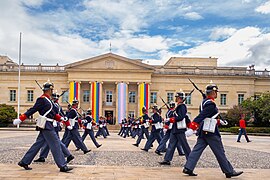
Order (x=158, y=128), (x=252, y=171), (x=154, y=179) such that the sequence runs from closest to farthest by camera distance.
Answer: (x=154, y=179)
(x=252, y=171)
(x=158, y=128)

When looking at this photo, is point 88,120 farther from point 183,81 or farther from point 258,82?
point 258,82

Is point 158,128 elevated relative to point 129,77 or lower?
lower

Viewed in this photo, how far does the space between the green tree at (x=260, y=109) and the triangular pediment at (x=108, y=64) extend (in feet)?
58.9

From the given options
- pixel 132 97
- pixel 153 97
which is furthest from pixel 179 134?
pixel 132 97

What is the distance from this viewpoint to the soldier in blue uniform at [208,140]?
8758 mm

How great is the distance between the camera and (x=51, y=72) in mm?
67438

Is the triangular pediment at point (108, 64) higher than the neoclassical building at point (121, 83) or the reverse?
higher

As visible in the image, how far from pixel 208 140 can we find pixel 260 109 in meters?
48.2

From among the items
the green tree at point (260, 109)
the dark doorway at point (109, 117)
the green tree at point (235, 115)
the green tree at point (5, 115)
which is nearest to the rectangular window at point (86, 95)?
the dark doorway at point (109, 117)

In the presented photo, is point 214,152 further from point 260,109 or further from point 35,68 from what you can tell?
point 35,68

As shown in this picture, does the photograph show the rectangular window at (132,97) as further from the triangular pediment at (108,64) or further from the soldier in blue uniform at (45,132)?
the soldier in blue uniform at (45,132)

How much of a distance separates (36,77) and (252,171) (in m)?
61.0

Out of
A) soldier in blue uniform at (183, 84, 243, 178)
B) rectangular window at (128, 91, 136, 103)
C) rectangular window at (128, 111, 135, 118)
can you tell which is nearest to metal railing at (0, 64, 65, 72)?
rectangular window at (128, 91, 136, 103)

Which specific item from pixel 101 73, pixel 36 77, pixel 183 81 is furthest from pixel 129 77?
pixel 36 77
